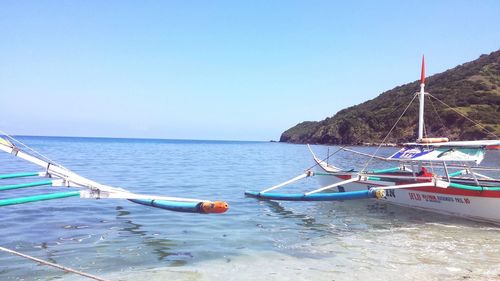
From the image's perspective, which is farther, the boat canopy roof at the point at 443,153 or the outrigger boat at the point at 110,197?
the boat canopy roof at the point at 443,153

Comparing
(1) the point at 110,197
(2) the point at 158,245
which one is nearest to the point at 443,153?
(2) the point at 158,245

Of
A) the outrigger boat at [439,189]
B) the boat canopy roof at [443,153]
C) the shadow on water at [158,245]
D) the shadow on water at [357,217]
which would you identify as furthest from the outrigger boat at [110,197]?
the boat canopy roof at [443,153]

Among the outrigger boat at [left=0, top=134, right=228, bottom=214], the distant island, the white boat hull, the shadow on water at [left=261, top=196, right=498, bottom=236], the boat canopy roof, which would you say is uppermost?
the distant island

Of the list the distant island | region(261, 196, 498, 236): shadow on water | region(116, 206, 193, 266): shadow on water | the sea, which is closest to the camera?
the sea

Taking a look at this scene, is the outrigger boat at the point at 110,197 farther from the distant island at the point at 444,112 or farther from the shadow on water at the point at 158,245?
the distant island at the point at 444,112

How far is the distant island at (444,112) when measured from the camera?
68.6 meters

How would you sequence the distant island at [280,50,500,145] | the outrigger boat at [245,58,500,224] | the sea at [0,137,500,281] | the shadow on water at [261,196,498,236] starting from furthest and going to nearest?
the distant island at [280,50,500,145] < the shadow on water at [261,196,498,236] < the outrigger boat at [245,58,500,224] < the sea at [0,137,500,281]

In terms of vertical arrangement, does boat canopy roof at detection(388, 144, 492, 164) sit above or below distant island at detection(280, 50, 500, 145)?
below

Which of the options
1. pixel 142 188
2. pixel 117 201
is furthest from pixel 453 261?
pixel 142 188

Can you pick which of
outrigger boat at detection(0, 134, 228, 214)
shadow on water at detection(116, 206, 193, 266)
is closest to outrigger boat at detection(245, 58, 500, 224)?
shadow on water at detection(116, 206, 193, 266)

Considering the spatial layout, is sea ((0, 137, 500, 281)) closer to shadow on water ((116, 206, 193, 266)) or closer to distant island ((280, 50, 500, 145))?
shadow on water ((116, 206, 193, 266))

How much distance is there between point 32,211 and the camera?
36.9ft

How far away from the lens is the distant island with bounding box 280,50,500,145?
68.6m

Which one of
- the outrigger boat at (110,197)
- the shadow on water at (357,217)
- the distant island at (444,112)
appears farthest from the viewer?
the distant island at (444,112)
